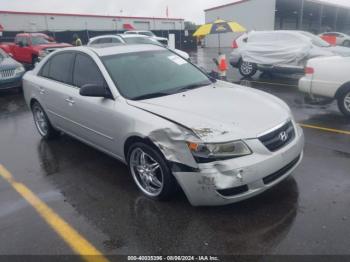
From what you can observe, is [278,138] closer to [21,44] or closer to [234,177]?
[234,177]

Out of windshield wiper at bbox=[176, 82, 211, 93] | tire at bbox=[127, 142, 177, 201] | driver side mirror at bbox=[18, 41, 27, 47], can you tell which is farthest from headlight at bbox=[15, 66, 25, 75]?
tire at bbox=[127, 142, 177, 201]

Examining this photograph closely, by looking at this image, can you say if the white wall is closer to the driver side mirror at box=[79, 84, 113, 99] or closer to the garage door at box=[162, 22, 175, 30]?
the garage door at box=[162, 22, 175, 30]

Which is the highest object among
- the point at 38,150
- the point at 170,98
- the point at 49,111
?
the point at 170,98

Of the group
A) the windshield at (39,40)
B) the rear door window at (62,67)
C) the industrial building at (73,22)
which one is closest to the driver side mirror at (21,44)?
the windshield at (39,40)

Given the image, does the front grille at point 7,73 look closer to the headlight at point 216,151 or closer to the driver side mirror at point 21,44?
the driver side mirror at point 21,44

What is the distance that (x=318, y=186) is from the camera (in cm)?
374

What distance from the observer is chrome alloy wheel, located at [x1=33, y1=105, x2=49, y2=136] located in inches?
226

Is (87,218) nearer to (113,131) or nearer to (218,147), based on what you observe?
(113,131)

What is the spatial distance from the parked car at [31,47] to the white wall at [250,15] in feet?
87.7

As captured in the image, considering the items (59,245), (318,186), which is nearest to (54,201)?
(59,245)

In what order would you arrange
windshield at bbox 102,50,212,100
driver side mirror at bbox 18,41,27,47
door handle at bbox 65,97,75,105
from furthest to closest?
driver side mirror at bbox 18,41,27,47, door handle at bbox 65,97,75,105, windshield at bbox 102,50,212,100

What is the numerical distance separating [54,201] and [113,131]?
1.06 m

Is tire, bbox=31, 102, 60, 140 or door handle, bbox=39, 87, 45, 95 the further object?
tire, bbox=31, 102, 60, 140

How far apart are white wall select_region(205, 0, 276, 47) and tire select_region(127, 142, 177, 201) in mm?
36519
